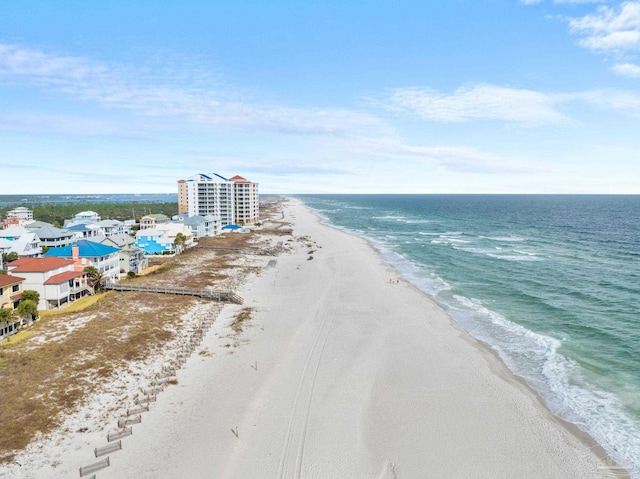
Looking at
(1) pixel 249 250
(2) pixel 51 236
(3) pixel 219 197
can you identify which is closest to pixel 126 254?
(2) pixel 51 236

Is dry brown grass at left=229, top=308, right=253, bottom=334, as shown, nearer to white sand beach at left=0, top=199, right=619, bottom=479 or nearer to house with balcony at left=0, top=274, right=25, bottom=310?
white sand beach at left=0, top=199, right=619, bottom=479

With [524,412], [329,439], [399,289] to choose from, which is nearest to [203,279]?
[399,289]

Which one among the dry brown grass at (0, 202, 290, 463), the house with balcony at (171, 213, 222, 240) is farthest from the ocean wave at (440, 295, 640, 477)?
the house with balcony at (171, 213, 222, 240)

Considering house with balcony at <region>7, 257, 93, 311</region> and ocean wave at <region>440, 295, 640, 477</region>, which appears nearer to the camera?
ocean wave at <region>440, 295, 640, 477</region>

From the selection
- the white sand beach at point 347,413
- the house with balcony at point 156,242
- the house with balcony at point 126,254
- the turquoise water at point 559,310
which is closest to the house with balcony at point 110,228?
the house with balcony at point 156,242

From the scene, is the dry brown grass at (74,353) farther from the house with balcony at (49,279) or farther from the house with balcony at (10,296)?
the house with balcony at (49,279)
